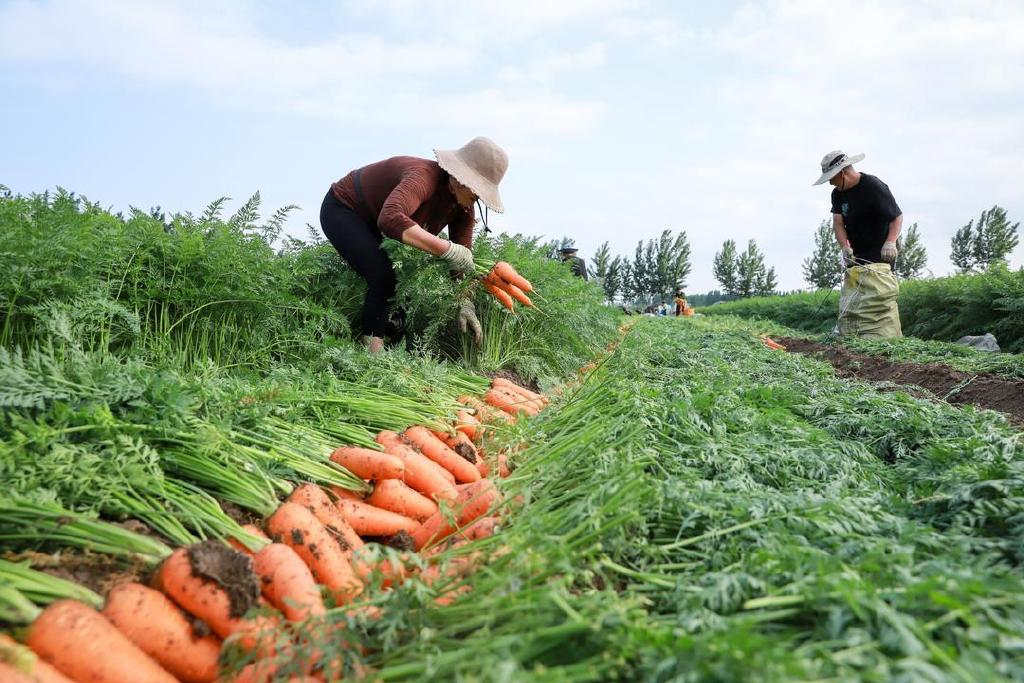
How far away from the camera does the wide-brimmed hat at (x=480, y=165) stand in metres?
4.47

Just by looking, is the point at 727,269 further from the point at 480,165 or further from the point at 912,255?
the point at 480,165

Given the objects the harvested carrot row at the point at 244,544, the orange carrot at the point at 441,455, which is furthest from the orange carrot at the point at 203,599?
the orange carrot at the point at 441,455

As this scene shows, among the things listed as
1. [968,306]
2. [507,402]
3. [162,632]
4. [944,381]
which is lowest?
[162,632]

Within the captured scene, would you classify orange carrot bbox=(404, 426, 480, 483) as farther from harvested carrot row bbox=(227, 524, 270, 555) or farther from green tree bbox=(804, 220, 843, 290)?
A: green tree bbox=(804, 220, 843, 290)

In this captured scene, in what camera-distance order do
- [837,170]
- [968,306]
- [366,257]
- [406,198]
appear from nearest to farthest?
[406,198] < [366,257] < [837,170] < [968,306]

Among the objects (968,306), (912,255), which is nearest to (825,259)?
(912,255)

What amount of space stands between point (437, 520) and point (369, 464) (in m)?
0.43

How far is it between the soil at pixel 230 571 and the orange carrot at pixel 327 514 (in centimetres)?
44

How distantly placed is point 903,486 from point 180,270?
155 inches

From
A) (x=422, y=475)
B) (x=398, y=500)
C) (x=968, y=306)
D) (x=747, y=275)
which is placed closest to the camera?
(x=398, y=500)

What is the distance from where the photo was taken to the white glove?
4.49 meters

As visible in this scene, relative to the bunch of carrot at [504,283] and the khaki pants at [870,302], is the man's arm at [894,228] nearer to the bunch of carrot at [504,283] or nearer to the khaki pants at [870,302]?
the khaki pants at [870,302]

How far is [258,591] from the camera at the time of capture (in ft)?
5.25

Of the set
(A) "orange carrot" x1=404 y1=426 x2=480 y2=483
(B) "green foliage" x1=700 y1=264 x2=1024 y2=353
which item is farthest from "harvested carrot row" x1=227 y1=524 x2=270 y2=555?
(B) "green foliage" x1=700 y1=264 x2=1024 y2=353
